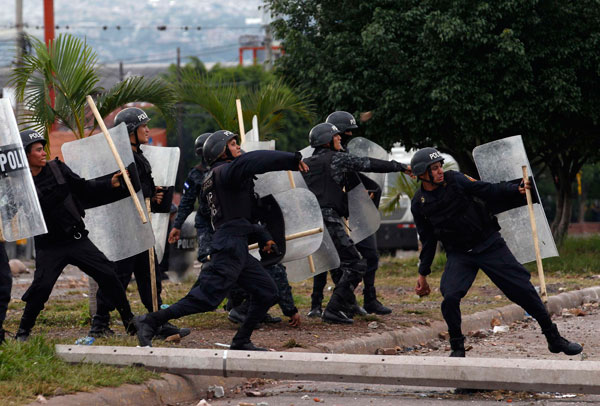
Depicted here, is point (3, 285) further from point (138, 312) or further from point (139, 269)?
point (138, 312)

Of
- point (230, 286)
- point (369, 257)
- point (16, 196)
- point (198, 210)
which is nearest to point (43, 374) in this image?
point (16, 196)

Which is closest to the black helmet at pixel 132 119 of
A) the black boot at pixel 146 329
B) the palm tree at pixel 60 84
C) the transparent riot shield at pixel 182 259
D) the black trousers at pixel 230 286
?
the palm tree at pixel 60 84

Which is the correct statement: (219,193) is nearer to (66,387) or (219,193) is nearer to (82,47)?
(66,387)

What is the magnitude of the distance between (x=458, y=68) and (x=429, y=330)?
8.02 metres

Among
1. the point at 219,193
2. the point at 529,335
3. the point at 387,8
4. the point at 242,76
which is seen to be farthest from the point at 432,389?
the point at 242,76

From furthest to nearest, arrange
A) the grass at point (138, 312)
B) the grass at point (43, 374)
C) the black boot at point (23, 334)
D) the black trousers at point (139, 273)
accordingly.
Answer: the black trousers at point (139, 273), the black boot at point (23, 334), the grass at point (138, 312), the grass at point (43, 374)

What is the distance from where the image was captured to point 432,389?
6844 mm

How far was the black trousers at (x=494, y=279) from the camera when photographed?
718cm

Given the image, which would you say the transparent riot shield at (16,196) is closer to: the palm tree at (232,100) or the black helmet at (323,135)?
the black helmet at (323,135)

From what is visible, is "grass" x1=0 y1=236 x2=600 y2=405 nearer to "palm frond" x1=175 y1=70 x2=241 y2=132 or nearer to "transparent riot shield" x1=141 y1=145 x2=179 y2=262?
"transparent riot shield" x1=141 y1=145 x2=179 y2=262

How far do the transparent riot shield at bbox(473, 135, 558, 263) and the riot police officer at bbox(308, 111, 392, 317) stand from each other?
2.15 meters

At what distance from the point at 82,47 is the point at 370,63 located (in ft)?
28.6

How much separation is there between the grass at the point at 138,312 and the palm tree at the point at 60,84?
196 cm

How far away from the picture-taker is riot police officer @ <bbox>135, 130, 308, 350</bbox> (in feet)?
23.1
